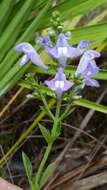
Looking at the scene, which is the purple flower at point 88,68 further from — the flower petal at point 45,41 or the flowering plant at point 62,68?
the flower petal at point 45,41

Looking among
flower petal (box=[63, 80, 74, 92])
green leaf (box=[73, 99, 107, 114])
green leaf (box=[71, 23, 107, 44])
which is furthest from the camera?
green leaf (box=[71, 23, 107, 44])

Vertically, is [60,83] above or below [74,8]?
above

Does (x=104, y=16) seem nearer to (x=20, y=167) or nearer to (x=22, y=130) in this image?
(x=22, y=130)

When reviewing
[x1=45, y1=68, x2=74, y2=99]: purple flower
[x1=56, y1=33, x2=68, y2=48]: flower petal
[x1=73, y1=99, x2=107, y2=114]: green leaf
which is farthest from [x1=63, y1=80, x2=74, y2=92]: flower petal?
[x1=73, y1=99, x2=107, y2=114]: green leaf

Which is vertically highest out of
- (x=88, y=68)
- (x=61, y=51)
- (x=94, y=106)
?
(x=61, y=51)

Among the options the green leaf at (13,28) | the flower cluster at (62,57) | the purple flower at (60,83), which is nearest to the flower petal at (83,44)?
the flower cluster at (62,57)

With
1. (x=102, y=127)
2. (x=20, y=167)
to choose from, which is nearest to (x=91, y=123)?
(x=102, y=127)

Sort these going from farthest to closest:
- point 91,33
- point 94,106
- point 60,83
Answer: point 91,33
point 94,106
point 60,83

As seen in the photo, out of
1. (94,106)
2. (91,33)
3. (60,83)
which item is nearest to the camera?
(60,83)

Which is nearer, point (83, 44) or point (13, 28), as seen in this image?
point (83, 44)

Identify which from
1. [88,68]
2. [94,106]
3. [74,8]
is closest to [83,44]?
[88,68]

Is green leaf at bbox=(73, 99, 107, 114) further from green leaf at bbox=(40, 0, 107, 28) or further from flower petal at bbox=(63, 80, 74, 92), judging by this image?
flower petal at bbox=(63, 80, 74, 92)

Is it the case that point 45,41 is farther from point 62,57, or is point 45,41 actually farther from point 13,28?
point 13,28
